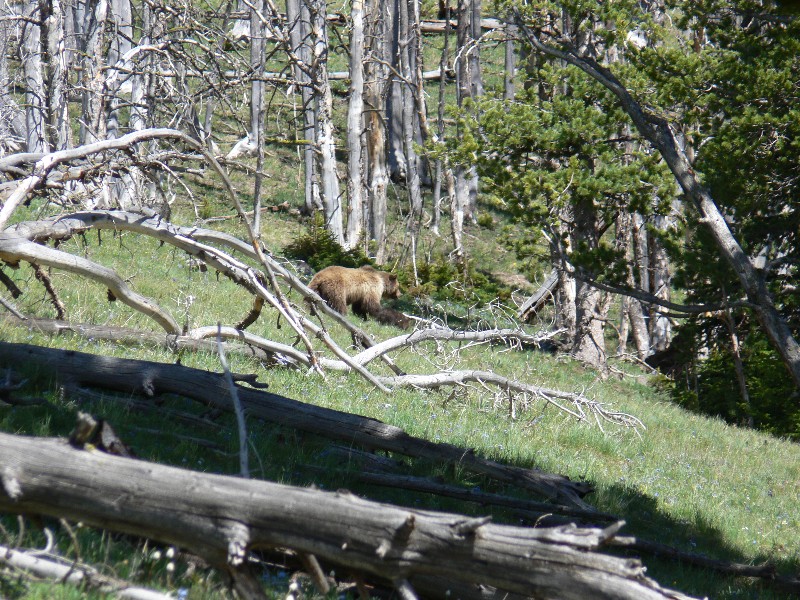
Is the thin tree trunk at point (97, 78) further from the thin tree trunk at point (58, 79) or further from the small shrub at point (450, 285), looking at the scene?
the small shrub at point (450, 285)

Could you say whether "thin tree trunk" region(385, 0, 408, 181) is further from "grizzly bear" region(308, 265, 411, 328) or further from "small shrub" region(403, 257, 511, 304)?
"grizzly bear" region(308, 265, 411, 328)

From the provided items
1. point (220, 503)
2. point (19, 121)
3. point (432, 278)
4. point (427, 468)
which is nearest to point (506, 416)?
point (427, 468)

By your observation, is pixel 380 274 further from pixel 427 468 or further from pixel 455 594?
pixel 455 594

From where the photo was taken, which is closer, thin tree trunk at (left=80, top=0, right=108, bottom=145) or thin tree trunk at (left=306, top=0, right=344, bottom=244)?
thin tree trunk at (left=80, top=0, right=108, bottom=145)

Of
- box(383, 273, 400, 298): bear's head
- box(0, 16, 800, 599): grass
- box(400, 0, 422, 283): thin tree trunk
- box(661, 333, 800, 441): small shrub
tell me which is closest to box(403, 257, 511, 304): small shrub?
box(400, 0, 422, 283): thin tree trunk

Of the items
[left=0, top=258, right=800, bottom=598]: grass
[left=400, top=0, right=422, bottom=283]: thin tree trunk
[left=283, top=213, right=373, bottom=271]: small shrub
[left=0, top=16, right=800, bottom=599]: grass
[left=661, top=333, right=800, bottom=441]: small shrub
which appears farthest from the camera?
[left=400, top=0, right=422, bottom=283]: thin tree trunk

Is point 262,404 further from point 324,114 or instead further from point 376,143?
point 376,143

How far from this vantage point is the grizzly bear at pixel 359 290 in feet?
57.0

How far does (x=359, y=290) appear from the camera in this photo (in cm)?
1820

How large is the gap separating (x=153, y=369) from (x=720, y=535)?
18.8 feet

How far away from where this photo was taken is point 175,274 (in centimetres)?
1594

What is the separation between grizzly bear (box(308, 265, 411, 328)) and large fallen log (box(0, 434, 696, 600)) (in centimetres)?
1358

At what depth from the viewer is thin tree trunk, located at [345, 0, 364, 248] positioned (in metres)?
22.6

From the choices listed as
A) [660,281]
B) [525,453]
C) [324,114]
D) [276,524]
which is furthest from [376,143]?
[276,524]
